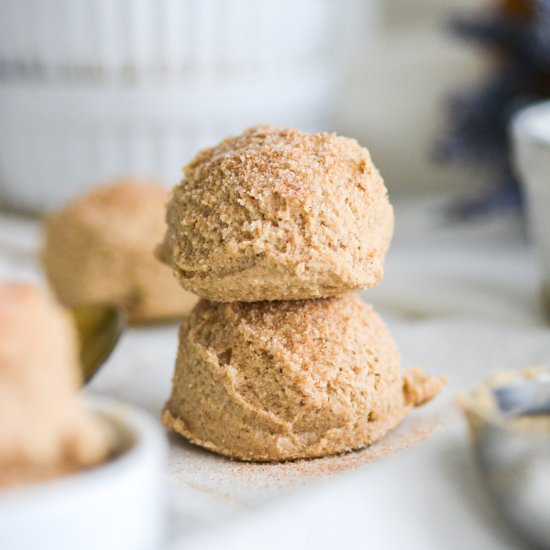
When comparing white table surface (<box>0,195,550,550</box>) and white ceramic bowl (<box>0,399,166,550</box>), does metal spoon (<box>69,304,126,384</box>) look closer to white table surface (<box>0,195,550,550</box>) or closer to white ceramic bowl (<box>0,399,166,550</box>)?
white table surface (<box>0,195,550,550</box>)

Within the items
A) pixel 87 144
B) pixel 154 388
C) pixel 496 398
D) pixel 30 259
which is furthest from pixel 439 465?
pixel 87 144

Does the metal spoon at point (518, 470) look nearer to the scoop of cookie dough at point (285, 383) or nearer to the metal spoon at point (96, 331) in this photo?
the scoop of cookie dough at point (285, 383)

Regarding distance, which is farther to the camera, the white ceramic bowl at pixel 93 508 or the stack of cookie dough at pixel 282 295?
the stack of cookie dough at pixel 282 295

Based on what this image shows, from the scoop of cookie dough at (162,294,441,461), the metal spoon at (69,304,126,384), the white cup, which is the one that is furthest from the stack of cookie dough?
the white cup

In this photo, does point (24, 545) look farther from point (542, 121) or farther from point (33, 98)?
point (33, 98)

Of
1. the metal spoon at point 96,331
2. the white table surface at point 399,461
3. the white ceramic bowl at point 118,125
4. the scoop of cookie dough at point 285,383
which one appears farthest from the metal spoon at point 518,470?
the white ceramic bowl at point 118,125

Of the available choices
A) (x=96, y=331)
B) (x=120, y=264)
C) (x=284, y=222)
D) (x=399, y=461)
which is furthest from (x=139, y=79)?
(x=399, y=461)
